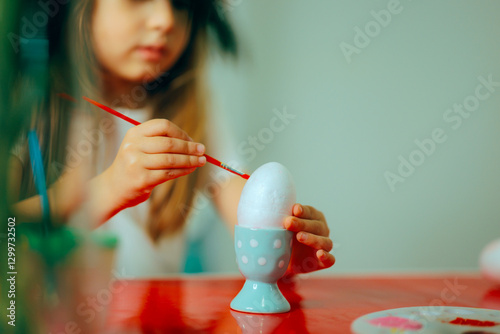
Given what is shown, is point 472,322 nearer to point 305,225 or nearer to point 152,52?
point 305,225

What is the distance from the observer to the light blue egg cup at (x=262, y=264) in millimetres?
579

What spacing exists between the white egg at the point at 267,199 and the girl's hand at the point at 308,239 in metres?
0.01

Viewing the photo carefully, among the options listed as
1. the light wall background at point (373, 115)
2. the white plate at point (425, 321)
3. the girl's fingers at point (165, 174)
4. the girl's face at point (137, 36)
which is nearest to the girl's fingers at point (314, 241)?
the white plate at point (425, 321)

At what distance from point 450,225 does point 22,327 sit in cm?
126

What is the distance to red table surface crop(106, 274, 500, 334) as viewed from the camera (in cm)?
53

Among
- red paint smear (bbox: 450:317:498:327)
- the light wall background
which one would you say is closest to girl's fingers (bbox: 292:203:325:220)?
red paint smear (bbox: 450:317:498:327)

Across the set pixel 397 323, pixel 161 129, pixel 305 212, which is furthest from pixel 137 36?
pixel 397 323

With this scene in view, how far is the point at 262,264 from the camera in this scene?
582mm

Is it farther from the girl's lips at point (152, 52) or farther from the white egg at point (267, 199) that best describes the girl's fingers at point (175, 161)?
the girl's lips at point (152, 52)

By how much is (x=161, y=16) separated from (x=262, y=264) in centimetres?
96

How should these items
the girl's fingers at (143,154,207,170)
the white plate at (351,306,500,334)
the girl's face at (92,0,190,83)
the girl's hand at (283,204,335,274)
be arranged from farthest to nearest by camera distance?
the girl's face at (92,0,190,83) → the girl's fingers at (143,154,207,170) → the girl's hand at (283,204,335,274) → the white plate at (351,306,500,334)

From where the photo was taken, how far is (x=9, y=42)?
0.34 metres

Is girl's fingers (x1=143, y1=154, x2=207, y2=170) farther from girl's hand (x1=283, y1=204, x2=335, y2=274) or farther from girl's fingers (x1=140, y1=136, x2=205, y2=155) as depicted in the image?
girl's hand (x1=283, y1=204, x2=335, y2=274)

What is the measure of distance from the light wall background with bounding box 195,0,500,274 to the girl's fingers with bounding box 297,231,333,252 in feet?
2.09
